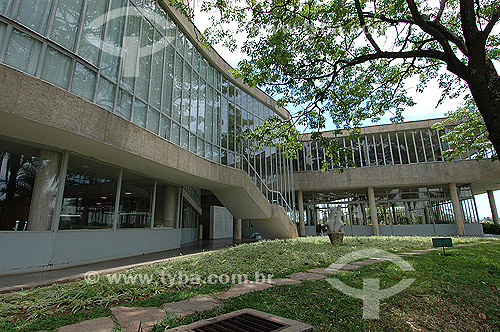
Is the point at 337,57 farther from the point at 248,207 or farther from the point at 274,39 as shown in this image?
the point at 248,207

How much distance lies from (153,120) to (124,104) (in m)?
1.22

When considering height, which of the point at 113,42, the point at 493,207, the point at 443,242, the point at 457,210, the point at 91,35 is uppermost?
the point at 113,42

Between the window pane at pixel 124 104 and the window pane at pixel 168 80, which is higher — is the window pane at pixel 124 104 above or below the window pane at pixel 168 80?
below

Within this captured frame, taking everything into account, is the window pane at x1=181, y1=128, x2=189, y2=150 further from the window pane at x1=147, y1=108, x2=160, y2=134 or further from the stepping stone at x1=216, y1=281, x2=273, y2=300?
the stepping stone at x1=216, y1=281, x2=273, y2=300

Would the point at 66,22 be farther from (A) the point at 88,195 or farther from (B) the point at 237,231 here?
(B) the point at 237,231

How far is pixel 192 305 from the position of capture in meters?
3.41

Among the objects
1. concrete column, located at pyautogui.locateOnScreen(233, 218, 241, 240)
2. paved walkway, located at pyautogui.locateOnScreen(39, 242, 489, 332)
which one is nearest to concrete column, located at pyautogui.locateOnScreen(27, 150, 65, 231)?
paved walkway, located at pyautogui.locateOnScreen(39, 242, 489, 332)

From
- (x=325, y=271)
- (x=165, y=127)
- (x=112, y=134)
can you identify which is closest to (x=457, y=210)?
(x=325, y=271)

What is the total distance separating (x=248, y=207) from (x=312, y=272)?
27.1 ft

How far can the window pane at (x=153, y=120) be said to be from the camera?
28.3ft

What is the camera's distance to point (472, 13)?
4.89 m

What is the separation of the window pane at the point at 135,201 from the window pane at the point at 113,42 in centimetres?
357

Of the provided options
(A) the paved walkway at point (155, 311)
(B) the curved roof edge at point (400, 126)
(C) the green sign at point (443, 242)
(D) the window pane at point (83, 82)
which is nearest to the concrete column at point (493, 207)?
(B) the curved roof edge at point (400, 126)

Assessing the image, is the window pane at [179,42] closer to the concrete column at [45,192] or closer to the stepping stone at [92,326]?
the concrete column at [45,192]
